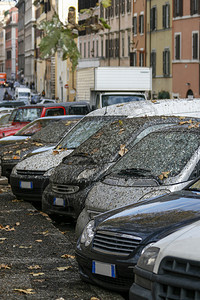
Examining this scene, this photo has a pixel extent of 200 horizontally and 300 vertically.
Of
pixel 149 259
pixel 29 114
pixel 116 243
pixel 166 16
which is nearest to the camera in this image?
pixel 149 259

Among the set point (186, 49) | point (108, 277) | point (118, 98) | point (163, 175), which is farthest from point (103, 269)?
point (186, 49)

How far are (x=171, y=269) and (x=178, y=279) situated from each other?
12 cm

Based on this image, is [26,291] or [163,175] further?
[163,175]

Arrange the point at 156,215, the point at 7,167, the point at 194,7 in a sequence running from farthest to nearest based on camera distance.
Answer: the point at 194,7 → the point at 7,167 → the point at 156,215

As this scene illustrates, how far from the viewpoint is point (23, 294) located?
815 centimetres

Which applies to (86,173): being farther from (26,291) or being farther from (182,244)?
(182,244)

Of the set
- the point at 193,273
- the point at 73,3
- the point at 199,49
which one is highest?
the point at 73,3

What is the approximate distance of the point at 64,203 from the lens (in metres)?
12.2

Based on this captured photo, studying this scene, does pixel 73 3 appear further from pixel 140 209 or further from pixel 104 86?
pixel 140 209

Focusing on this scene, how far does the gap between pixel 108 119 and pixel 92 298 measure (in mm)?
7507

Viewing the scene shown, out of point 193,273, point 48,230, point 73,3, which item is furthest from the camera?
point 73,3

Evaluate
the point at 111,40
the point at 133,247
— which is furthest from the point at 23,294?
the point at 111,40

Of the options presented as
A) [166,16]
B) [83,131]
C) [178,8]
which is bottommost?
[83,131]

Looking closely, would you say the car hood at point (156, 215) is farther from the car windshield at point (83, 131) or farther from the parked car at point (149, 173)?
the car windshield at point (83, 131)
